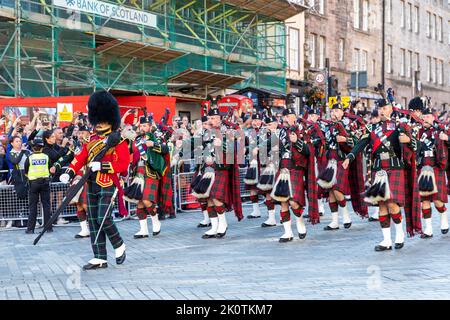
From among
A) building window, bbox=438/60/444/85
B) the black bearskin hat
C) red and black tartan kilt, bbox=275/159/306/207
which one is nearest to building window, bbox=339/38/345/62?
A: building window, bbox=438/60/444/85

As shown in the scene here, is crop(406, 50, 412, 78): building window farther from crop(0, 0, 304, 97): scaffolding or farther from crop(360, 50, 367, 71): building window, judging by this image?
crop(0, 0, 304, 97): scaffolding

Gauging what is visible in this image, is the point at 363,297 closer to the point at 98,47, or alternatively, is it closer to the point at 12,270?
the point at 12,270

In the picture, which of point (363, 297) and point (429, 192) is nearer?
point (363, 297)

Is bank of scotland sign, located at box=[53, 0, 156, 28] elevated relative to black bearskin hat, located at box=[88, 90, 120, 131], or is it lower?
elevated

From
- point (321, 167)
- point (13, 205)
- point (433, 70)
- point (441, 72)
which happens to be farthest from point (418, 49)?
point (13, 205)

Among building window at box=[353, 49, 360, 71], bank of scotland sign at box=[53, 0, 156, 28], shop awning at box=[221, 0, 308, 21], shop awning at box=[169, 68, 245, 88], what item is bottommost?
shop awning at box=[169, 68, 245, 88]

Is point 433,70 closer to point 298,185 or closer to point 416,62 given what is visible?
point 416,62

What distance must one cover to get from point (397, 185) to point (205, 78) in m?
16.8

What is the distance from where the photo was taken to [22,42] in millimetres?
20141

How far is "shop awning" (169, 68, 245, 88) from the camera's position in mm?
24812

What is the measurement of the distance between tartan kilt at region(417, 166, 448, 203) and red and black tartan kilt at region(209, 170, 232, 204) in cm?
274

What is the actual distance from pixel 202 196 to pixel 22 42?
10998 millimetres

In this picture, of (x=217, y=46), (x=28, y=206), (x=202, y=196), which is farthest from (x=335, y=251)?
(x=217, y=46)

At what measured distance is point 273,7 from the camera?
29.7 metres
